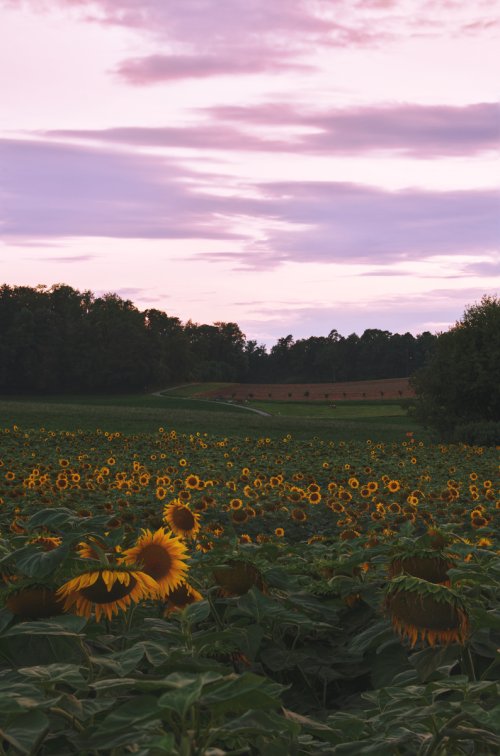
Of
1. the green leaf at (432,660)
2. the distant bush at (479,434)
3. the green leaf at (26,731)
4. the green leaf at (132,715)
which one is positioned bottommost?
the distant bush at (479,434)

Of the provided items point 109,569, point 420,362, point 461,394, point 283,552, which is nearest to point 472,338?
point 461,394

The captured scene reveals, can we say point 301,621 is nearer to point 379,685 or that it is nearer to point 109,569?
point 379,685

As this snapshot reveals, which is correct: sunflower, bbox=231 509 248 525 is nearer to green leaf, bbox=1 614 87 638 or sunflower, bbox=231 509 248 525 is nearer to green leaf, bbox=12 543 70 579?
green leaf, bbox=12 543 70 579

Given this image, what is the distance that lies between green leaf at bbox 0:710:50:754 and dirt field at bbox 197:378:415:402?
81787 millimetres

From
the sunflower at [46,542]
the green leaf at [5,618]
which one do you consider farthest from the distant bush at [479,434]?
the green leaf at [5,618]

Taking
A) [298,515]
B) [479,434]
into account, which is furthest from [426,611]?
[479,434]

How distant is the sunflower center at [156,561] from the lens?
286 centimetres

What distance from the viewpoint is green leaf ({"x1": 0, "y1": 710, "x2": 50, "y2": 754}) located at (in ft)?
5.00

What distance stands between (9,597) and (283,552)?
7.07 ft

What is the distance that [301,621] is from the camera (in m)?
2.88

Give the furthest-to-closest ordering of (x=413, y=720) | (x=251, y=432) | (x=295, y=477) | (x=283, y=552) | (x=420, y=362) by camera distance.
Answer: (x=420, y=362) < (x=251, y=432) < (x=295, y=477) < (x=283, y=552) < (x=413, y=720)

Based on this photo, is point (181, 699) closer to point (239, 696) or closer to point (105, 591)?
point (239, 696)

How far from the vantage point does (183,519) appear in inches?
216

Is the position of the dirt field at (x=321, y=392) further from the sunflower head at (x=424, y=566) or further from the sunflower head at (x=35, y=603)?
the sunflower head at (x=35, y=603)
